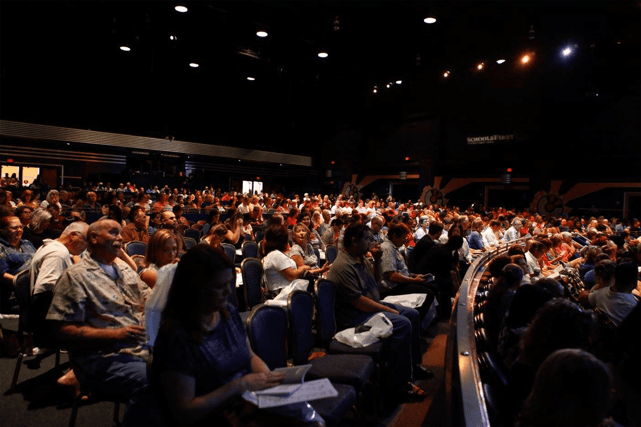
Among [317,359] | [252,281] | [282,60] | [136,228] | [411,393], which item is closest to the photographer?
[317,359]

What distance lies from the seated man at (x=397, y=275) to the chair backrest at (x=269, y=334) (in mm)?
2368

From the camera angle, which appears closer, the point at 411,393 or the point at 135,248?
the point at 411,393

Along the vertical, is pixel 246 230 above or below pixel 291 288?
above

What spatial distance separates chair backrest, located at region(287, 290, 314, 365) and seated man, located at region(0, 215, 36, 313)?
290 centimetres

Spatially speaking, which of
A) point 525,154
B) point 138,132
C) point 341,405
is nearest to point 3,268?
point 341,405

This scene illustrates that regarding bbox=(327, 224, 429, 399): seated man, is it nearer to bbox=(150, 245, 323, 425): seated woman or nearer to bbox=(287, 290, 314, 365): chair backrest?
bbox=(287, 290, 314, 365): chair backrest

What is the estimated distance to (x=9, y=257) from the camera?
4020 millimetres

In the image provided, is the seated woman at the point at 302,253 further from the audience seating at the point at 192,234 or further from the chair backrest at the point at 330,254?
the audience seating at the point at 192,234

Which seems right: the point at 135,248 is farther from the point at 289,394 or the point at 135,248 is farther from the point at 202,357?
the point at 289,394

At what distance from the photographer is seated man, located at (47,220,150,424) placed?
210cm

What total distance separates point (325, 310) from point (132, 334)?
4.64ft

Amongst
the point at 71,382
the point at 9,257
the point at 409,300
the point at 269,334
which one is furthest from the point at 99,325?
the point at 409,300

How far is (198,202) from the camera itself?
14.2 metres

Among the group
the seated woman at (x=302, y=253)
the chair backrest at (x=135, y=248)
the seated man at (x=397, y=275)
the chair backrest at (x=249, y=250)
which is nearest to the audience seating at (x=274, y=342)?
the seated woman at (x=302, y=253)
